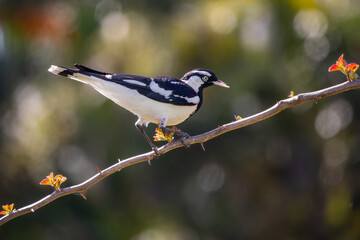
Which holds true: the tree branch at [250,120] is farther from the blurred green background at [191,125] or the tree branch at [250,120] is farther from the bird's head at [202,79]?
the blurred green background at [191,125]

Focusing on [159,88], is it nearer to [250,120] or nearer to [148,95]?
[148,95]

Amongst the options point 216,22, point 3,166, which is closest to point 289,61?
point 216,22

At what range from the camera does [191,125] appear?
12367mm

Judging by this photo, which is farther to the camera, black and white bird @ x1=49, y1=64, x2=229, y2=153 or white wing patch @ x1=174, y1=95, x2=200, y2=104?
white wing patch @ x1=174, y1=95, x2=200, y2=104

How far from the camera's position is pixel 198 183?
543 inches

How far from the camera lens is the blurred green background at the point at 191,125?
12.4m

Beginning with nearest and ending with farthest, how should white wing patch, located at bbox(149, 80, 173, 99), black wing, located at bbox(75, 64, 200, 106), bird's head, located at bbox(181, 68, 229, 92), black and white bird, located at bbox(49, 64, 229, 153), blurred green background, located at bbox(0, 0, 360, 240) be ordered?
black and white bird, located at bbox(49, 64, 229, 153), black wing, located at bbox(75, 64, 200, 106), white wing patch, located at bbox(149, 80, 173, 99), bird's head, located at bbox(181, 68, 229, 92), blurred green background, located at bbox(0, 0, 360, 240)

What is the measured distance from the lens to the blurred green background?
487 inches

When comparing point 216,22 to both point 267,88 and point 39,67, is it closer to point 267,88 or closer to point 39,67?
point 267,88

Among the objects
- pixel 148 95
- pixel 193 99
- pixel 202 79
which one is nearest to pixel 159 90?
pixel 148 95

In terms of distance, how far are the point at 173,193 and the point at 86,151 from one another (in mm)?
2683

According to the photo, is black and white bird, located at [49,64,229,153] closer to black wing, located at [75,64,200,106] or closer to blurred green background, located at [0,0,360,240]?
black wing, located at [75,64,200,106]

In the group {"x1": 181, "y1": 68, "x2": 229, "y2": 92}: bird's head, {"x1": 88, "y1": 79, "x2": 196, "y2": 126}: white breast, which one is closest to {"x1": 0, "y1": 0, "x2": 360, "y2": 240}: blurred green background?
{"x1": 181, "y1": 68, "x2": 229, "y2": 92}: bird's head

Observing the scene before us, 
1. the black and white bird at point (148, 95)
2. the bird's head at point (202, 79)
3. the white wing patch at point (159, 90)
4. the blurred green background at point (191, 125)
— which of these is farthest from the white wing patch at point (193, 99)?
the blurred green background at point (191, 125)
